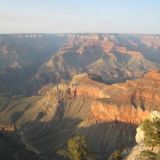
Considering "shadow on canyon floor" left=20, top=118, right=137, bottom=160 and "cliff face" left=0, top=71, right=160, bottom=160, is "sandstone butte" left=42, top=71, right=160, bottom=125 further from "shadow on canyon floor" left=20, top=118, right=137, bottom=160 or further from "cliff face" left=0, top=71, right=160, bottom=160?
"shadow on canyon floor" left=20, top=118, right=137, bottom=160

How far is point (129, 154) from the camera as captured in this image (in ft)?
177

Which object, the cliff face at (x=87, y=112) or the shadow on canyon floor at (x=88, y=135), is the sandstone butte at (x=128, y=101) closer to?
the cliff face at (x=87, y=112)

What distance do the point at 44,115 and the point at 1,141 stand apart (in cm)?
4116

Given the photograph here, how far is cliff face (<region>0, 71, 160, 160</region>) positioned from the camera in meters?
107

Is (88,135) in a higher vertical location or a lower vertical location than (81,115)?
higher

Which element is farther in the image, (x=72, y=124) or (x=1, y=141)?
(x=72, y=124)

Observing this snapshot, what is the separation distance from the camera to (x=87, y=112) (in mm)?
126188

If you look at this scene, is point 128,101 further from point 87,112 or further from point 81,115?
point 81,115

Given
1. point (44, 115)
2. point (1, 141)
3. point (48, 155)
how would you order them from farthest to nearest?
point (44, 115), point (48, 155), point (1, 141)

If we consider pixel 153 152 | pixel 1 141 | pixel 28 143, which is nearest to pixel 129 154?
pixel 153 152

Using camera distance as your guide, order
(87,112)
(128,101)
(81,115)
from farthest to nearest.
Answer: (81,115) → (87,112) → (128,101)

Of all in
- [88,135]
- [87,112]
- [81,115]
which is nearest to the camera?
[88,135]

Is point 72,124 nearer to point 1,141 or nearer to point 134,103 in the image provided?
point 134,103

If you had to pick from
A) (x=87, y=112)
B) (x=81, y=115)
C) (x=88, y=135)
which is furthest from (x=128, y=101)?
(x=81, y=115)
